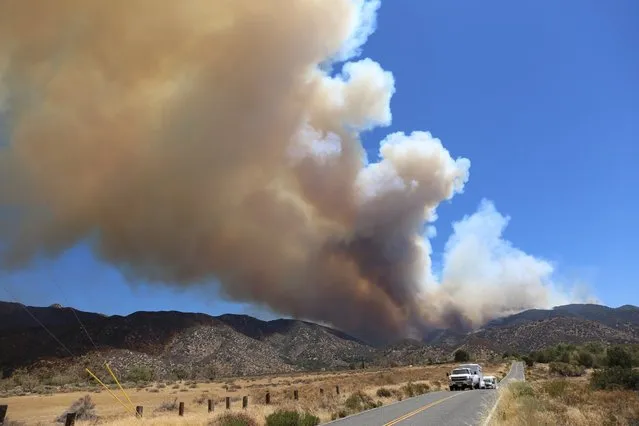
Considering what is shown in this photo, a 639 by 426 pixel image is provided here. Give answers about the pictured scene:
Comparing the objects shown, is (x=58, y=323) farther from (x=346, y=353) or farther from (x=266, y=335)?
(x=346, y=353)

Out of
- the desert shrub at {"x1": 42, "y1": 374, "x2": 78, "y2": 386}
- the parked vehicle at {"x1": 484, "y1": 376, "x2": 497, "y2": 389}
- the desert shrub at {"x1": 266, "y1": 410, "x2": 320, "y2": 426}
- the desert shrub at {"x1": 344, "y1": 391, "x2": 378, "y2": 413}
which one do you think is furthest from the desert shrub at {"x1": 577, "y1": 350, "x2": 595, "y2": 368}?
the desert shrub at {"x1": 42, "y1": 374, "x2": 78, "y2": 386}

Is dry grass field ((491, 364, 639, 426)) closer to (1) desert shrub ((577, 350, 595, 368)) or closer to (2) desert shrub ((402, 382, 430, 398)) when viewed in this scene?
(2) desert shrub ((402, 382, 430, 398))

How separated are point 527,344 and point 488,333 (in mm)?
23308

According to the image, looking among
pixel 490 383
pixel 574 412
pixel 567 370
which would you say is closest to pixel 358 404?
pixel 574 412

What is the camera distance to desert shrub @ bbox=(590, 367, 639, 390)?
30906 millimetres

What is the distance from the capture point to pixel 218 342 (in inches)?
4712

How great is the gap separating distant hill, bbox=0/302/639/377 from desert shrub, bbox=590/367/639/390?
66755 millimetres

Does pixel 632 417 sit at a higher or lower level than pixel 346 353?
lower

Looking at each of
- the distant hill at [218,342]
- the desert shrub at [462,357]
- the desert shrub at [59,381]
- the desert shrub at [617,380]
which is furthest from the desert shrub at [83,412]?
the desert shrub at [462,357]

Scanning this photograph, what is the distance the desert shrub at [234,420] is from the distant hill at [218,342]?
6949cm

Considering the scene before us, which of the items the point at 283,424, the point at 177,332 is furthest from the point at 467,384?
the point at 177,332

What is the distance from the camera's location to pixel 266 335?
155 meters

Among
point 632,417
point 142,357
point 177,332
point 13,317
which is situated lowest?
point 632,417

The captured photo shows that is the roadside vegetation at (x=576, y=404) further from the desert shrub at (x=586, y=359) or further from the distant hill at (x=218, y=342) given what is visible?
the distant hill at (x=218, y=342)
